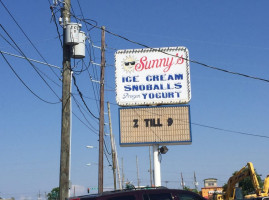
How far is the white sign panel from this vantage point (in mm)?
32719

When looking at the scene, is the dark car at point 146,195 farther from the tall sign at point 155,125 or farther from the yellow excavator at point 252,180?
the tall sign at point 155,125

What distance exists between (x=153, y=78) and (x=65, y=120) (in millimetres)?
15788

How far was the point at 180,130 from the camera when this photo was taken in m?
32.8

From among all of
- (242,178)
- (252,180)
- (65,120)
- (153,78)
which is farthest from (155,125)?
(65,120)

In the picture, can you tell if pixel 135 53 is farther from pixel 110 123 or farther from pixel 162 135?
pixel 110 123

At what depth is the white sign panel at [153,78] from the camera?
32.7m

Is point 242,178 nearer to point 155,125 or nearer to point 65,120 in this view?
point 155,125

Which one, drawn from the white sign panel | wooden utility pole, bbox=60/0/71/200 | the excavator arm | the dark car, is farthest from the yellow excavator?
the dark car

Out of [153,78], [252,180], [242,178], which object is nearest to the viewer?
[252,180]

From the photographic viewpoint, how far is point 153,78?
32906 mm

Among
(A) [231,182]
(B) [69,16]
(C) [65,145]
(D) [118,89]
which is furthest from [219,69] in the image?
(D) [118,89]

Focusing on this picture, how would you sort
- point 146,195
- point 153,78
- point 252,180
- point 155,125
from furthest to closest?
point 153,78 → point 155,125 → point 252,180 → point 146,195

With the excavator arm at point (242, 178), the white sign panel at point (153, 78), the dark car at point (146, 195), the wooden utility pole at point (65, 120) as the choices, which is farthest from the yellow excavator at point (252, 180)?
the dark car at point (146, 195)

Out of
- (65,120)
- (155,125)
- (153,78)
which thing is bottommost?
(65,120)
